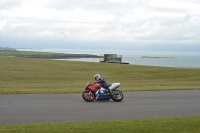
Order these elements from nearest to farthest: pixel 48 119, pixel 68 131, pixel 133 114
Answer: pixel 68 131
pixel 48 119
pixel 133 114

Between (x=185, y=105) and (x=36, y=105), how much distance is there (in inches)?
238

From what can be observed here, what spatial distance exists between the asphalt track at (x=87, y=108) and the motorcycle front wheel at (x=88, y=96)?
221 millimetres

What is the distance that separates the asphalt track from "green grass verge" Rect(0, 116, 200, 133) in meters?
1.01

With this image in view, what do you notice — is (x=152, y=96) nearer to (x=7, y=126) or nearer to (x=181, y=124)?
(x=181, y=124)

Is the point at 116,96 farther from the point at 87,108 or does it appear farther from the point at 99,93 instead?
the point at 87,108

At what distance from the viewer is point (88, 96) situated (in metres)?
15.7

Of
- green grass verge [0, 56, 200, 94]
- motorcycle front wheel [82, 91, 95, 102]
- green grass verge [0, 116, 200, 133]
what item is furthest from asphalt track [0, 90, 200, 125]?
green grass verge [0, 56, 200, 94]

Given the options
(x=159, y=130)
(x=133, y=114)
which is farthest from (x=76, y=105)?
(x=159, y=130)

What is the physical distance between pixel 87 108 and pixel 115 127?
4181mm

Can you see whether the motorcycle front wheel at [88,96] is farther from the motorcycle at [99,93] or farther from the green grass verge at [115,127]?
the green grass verge at [115,127]

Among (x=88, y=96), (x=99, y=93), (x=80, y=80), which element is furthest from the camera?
(x=80, y=80)

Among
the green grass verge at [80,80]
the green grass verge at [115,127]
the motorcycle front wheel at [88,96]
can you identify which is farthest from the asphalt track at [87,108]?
the green grass verge at [80,80]

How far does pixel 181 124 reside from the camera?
10.1 meters

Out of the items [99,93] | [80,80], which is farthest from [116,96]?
[80,80]
